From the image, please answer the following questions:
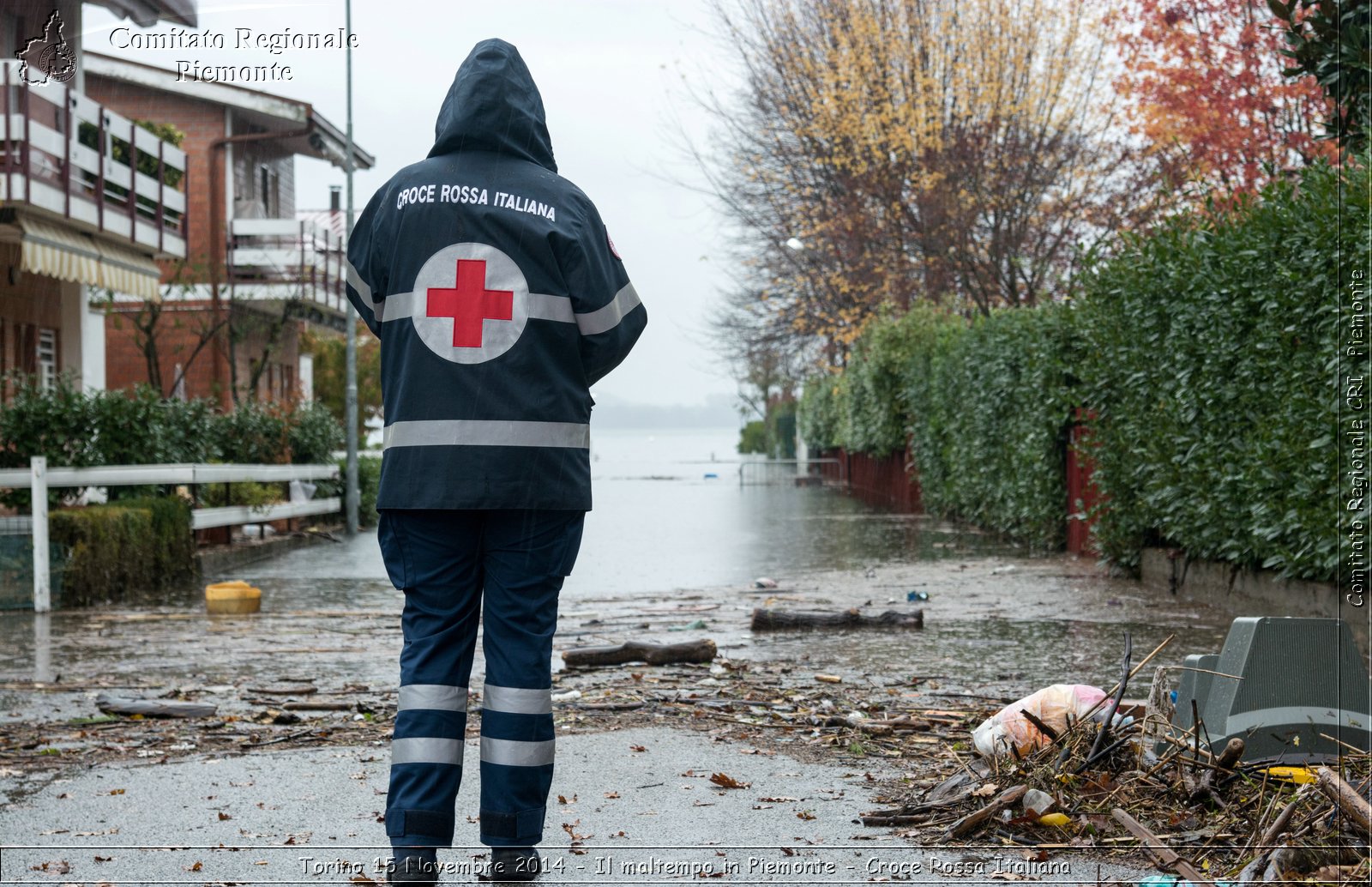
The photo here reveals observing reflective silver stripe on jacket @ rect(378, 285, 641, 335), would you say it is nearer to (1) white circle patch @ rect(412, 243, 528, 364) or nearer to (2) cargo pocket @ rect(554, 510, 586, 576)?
(1) white circle patch @ rect(412, 243, 528, 364)

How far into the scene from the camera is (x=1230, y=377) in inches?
367

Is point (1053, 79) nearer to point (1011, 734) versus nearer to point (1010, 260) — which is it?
point (1010, 260)

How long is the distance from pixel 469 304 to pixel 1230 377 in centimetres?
688

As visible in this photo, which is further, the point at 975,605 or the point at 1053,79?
the point at 1053,79

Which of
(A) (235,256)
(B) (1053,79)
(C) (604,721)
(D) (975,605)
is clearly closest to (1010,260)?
(B) (1053,79)

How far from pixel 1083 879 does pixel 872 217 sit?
24.4 meters

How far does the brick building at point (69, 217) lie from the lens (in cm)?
1555

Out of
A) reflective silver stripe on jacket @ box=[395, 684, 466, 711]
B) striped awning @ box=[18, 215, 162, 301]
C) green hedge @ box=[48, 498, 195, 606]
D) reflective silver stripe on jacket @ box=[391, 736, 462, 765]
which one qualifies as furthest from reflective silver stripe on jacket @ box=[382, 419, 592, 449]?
striped awning @ box=[18, 215, 162, 301]

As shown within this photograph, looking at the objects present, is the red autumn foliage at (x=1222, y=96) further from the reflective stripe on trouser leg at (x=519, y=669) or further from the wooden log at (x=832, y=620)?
the reflective stripe on trouser leg at (x=519, y=669)

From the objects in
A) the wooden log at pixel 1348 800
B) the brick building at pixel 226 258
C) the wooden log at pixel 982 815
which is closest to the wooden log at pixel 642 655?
the wooden log at pixel 982 815

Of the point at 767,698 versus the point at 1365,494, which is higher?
the point at 1365,494

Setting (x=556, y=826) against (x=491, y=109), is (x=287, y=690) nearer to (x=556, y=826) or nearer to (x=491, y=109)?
(x=556, y=826)

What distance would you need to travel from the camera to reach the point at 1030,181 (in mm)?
23953

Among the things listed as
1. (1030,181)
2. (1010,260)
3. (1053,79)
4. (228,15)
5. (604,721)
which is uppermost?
(1053,79)
